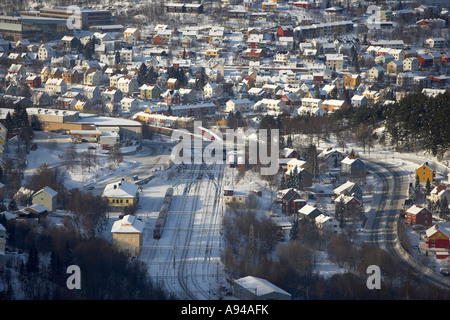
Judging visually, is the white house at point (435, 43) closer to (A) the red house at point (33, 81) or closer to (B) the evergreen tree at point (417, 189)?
(A) the red house at point (33, 81)

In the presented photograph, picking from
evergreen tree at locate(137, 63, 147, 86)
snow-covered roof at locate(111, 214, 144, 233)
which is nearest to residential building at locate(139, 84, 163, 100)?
evergreen tree at locate(137, 63, 147, 86)

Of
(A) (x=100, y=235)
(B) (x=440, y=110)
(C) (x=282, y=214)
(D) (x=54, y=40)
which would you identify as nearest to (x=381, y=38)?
(D) (x=54, y=40)

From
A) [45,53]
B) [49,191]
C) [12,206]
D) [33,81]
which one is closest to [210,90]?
[33,81]

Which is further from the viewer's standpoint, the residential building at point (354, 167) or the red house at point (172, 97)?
the red house at point (172, 97)

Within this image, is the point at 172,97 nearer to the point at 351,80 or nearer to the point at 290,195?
the point at 351,80

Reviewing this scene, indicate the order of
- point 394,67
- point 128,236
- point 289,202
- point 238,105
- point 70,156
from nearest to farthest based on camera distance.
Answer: point 128,236 < point 289,202 < point 70,156 < point 238,105 < point 394,67

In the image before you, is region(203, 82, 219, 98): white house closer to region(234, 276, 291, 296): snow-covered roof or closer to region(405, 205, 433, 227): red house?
region(405, 205, 433, 227): red house

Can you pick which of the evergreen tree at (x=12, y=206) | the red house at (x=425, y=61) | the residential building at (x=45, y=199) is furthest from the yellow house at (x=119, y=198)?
the red house at (x=425, y=61)
